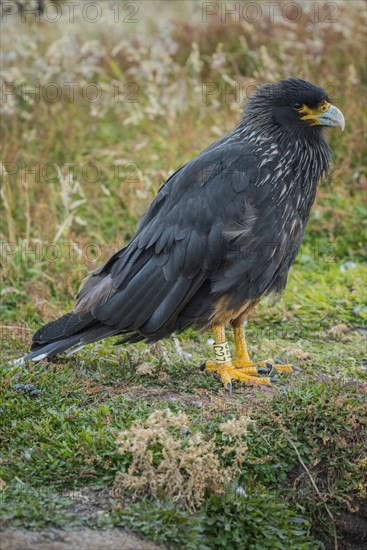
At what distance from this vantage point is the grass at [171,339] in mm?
3906

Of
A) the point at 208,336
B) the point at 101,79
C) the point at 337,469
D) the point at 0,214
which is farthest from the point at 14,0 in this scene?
the point at 337,469

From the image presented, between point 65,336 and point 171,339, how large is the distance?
983 millimetres

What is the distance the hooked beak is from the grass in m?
1.51

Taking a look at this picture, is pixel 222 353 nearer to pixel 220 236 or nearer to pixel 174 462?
pixel 220 236

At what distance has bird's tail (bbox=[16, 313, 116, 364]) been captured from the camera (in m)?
5.04

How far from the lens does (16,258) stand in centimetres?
711

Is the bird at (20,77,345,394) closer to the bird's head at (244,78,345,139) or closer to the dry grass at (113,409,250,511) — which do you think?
the bird's head at (244,78,345,139)

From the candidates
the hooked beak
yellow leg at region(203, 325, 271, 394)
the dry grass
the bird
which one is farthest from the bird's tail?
the hooked beak

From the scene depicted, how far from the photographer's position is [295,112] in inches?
204

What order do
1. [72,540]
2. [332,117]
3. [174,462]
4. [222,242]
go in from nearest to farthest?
[72,540] → [174,462] → [222,242] → [332,117]

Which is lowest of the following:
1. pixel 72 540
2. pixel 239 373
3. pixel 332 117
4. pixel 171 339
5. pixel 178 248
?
pixel 171 339

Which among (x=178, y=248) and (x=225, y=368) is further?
(x=225, y=368)

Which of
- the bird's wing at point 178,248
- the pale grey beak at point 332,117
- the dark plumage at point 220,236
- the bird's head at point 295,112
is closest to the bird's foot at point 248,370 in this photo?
the dark plumage at point 220,236

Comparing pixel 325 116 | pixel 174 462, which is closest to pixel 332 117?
pixel 325 116
